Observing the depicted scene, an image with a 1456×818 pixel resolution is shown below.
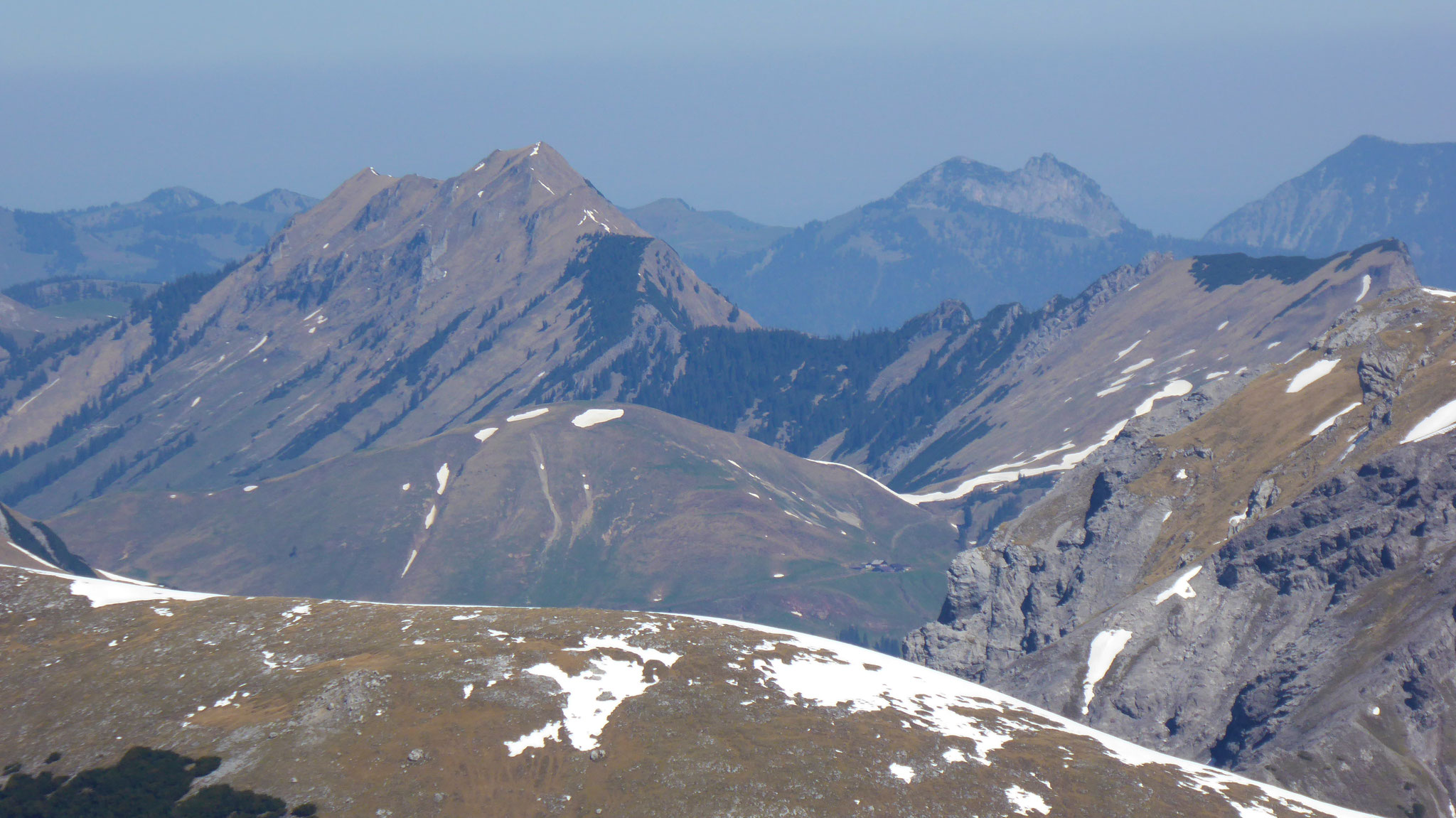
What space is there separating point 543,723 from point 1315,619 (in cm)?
10434

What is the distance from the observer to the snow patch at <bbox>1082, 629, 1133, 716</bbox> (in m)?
164

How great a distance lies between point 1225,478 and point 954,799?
122m

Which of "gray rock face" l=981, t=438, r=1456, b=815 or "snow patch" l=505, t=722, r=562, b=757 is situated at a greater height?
"snow patch" l=505, t=722, r=562, b=757

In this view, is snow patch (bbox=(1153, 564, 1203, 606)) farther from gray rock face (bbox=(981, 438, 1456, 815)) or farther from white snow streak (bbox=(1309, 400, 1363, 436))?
white snow streak (bbox=(1309, 400, 1363, 436))

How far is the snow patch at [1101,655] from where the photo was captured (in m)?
164

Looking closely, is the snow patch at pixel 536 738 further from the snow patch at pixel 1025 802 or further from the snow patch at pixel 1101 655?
the snow patch at pixel 1101 655

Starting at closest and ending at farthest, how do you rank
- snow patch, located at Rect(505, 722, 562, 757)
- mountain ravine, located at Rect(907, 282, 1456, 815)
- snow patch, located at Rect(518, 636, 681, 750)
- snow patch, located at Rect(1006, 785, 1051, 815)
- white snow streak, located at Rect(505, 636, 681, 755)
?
snow patch, located at Rect(1006, 785, 1051, 815) → snow patch, located at Rect(505, 722, 562, 757) → white snow streak, located at Rect(505, 636, 681, 755) → snow patch, located at Rect(518, 636, 681, 750) → mountain ravine, located at Rect(907, 282, 1456, 815)

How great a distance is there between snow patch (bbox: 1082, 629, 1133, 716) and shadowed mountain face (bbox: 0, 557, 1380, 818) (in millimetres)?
52830

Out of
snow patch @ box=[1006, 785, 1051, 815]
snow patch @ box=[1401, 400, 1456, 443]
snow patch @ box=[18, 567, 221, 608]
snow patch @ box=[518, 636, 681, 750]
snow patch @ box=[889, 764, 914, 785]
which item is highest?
snow patch @ box=[1401, 400, 1456, 443]

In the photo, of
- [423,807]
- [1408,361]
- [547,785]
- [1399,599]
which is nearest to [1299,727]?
[1399,599]

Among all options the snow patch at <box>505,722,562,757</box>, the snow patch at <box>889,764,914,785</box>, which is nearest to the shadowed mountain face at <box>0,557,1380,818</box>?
the snow patch at <box>505,722,562,757</box>

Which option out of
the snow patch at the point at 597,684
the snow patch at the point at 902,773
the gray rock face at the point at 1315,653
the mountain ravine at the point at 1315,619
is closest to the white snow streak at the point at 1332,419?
the mountain ravine at the point at 1315,619

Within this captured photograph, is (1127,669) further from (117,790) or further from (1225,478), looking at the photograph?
(117,790)

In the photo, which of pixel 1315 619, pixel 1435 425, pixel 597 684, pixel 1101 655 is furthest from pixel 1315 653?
pixel 597 684
